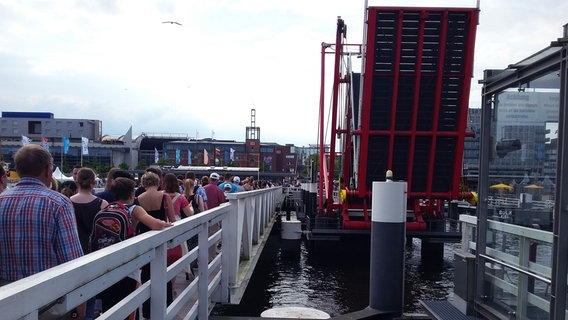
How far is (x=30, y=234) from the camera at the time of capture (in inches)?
109

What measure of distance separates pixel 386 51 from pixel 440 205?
14.5ft

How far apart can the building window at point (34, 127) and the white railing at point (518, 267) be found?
103 meters

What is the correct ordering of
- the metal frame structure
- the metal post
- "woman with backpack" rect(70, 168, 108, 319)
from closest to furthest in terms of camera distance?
the metal frame structure → "woman with backpack" rect(70, 168, 108, 319) → the metal post

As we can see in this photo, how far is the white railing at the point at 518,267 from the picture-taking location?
3691 mm

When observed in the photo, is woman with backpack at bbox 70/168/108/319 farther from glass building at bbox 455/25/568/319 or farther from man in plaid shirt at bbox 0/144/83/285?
glass building at bbox 455/25/568/319

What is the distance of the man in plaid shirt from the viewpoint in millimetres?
2773

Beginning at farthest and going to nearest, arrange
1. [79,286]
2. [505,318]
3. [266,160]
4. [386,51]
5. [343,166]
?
[266,160], [343,166], [386,51], [505,318], [79,286]

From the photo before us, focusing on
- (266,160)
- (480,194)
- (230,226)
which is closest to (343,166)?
(230,226)

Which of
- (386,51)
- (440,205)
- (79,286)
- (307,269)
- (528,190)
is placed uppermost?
(386,51)

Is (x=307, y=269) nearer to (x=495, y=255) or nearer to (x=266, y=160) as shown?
(x=495, y=255)

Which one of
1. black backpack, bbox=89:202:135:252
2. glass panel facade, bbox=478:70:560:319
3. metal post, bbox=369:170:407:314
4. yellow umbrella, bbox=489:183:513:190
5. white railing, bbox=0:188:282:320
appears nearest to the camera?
white railing, bbox=0:188:282:320

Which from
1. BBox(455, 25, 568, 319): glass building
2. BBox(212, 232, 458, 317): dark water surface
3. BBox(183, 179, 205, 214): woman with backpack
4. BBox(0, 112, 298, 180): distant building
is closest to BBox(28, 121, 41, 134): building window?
BBox(0, 112, 298, 180): distant building

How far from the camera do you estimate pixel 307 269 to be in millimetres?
13445

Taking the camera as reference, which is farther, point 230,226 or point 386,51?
point 386,51
